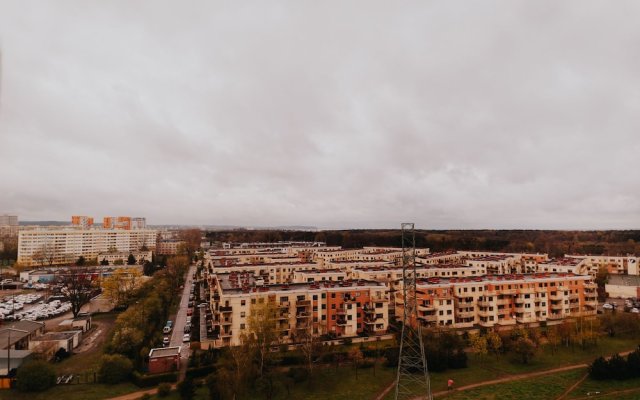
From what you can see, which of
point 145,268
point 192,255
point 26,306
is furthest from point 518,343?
point 192,255

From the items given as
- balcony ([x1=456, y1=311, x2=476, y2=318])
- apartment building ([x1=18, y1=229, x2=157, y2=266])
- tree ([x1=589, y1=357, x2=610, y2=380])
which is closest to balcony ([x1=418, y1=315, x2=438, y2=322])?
balcony ([x1=456, y1=311, x2=476, y2=318])

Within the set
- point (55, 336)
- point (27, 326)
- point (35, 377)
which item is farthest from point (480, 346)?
point (27, 326)

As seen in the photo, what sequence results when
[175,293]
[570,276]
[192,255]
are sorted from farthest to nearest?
1. [192,255]
2. [175,293]
3. [570,276]

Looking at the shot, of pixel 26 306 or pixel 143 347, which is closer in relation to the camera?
pixel 143 347

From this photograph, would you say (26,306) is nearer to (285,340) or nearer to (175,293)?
(175,293)

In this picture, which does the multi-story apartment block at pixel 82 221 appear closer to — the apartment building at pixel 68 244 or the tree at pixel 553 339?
the apartment building at pixel 68 244

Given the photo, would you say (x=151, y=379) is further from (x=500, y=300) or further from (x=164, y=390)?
(x=500, y=300)

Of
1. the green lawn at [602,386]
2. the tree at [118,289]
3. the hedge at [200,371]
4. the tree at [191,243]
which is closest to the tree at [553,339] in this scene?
the green lawn at [602,386]
